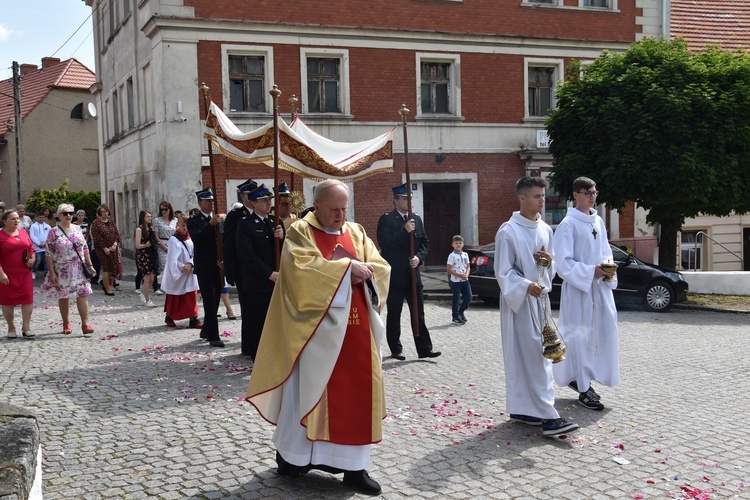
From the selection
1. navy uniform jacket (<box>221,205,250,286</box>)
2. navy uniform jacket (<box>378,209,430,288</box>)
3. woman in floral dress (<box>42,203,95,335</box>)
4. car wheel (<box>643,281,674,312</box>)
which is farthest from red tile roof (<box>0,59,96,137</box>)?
navy uniform jacket (<box>378,209,430,288</box>)

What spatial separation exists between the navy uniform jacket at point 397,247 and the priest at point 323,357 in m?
4.40

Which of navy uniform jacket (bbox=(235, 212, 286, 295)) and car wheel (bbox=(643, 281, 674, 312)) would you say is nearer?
navy uniform jacket (bbox=(235, 212, 286, 295))

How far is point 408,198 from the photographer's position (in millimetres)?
9438

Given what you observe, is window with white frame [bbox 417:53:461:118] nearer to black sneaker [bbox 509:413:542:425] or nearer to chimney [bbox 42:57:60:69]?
black sneaker [bbox 509:413:542:425]

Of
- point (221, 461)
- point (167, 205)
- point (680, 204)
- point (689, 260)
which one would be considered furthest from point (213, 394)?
point (689, 260)

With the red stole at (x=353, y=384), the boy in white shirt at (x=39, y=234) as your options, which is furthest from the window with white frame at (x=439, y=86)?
the red stole at (x=353, y=384)

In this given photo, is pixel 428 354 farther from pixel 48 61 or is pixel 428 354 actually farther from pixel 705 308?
pixel 48 61

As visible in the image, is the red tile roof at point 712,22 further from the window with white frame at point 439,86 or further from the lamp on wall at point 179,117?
the lamp on wall at point 179,117

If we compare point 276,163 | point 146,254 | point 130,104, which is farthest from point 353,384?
point 130,104

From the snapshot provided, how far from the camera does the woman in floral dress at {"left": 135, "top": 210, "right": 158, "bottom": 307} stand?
14898 mm

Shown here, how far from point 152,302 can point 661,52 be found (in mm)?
12341

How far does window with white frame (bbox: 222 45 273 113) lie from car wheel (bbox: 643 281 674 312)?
1046cm

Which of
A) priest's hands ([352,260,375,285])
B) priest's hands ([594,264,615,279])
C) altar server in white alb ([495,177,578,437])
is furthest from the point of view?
priest's hands ([594,264,615,279])

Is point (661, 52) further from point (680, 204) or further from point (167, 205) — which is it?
point (167, 205)
